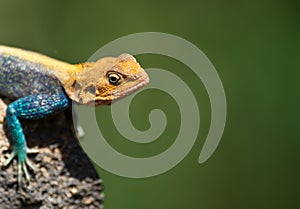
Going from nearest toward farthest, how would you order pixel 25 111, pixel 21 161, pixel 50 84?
1. pixel 21 161
2. pixel 25 111
3. pixel 50 84

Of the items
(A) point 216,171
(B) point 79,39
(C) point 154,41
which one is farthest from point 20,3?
(A) point 216,171

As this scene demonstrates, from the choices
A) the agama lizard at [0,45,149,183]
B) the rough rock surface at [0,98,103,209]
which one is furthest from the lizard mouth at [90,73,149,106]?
the rough rock surface at [0,98,103,209]

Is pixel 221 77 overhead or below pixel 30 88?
overhead

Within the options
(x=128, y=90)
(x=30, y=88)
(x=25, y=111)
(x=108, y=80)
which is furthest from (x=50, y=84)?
(x=128, y=90)

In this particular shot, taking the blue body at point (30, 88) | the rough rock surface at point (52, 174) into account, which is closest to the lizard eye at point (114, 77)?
the blue body at point (30, 88)

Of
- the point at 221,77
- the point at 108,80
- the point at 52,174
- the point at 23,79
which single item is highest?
the point at 221,77

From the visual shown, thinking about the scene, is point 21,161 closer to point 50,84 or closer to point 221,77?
point 50,84

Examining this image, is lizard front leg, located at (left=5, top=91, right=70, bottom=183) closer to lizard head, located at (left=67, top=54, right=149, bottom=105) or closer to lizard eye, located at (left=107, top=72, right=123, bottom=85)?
lizard head, located at (left=67, top=54, right=149, bottom=105)
